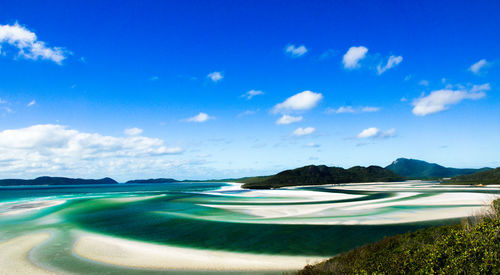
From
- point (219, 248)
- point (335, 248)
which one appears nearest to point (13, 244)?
point (219, 248)

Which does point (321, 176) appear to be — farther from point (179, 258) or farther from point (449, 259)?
point (449, 259)

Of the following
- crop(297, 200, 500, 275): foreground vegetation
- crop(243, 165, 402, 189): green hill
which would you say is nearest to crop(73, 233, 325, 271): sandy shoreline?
crop(297, 200, 500, 275): foreground vegetation

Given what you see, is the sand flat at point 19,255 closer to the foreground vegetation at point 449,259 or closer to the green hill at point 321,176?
→ the foreground vegetation at point 449,259

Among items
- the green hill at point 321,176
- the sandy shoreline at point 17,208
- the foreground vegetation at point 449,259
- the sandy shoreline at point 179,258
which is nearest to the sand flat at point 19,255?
the sandy shoreline at point 179,258

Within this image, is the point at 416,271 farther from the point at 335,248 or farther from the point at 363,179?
the point at 363,179

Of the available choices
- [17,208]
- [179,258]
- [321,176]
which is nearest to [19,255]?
[179,258]

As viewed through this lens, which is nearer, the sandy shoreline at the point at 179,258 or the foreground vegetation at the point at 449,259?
the foreground vegetation at the point at 449,259

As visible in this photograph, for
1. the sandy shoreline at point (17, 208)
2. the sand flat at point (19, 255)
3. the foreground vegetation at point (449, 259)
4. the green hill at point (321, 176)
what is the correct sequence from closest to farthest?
the foreground vegetation at point (449, 259)
the sand flat at point (19, 255)
the sandy shoreline at point (17, 208)
the green hill at point (321, 176)
